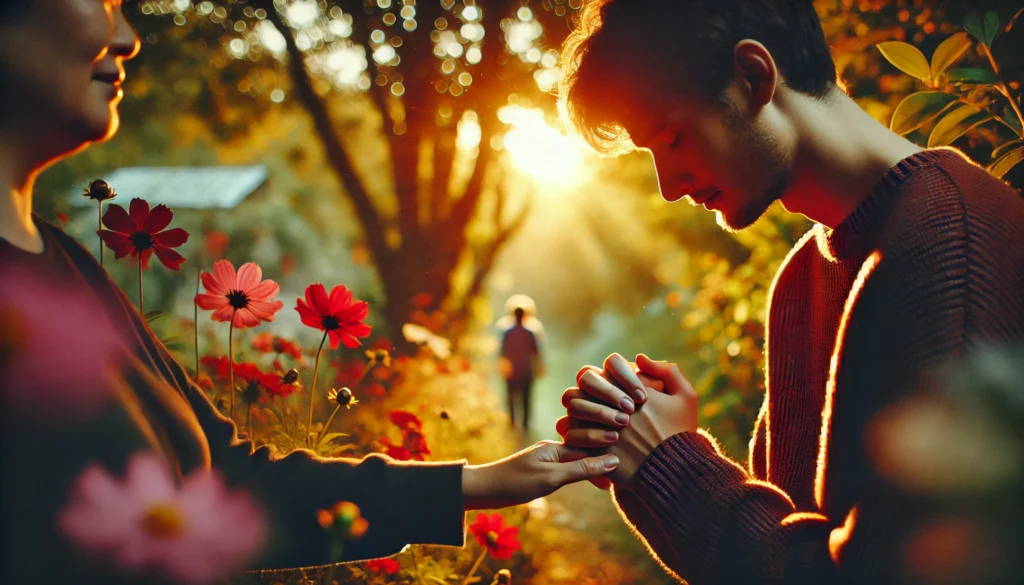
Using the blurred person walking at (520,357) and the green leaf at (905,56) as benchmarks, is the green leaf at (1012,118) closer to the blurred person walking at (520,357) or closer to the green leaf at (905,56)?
the green leaf at (905,56)

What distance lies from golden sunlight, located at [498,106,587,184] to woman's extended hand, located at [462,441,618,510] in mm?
620

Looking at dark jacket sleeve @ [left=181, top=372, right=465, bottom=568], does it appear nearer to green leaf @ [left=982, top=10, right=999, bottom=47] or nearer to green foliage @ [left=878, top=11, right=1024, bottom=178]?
green foliage @ [left=878, top=11, right=1024, bottom=178]

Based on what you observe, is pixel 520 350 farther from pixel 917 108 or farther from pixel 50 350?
pixel 50 350

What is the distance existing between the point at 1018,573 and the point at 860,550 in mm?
167

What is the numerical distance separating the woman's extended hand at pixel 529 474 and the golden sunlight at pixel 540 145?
0.62 metres

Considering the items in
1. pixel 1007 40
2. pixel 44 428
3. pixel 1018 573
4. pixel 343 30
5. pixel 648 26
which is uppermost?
pixel 343 30

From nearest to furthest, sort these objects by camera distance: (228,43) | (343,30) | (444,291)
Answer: (343,30) < (228,43) < (444,291)

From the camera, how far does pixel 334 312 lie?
1070 millimetres

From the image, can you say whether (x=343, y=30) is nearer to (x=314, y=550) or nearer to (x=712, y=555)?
(x=314, y=550)

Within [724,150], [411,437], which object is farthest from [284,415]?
[724,150]

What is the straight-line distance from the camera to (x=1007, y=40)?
1.31 meters

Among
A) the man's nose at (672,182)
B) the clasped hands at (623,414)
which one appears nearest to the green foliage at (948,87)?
the man's nose at (672,182)

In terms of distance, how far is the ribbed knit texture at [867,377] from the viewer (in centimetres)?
69

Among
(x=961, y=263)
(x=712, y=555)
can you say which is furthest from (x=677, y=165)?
(x=712, y=555)
